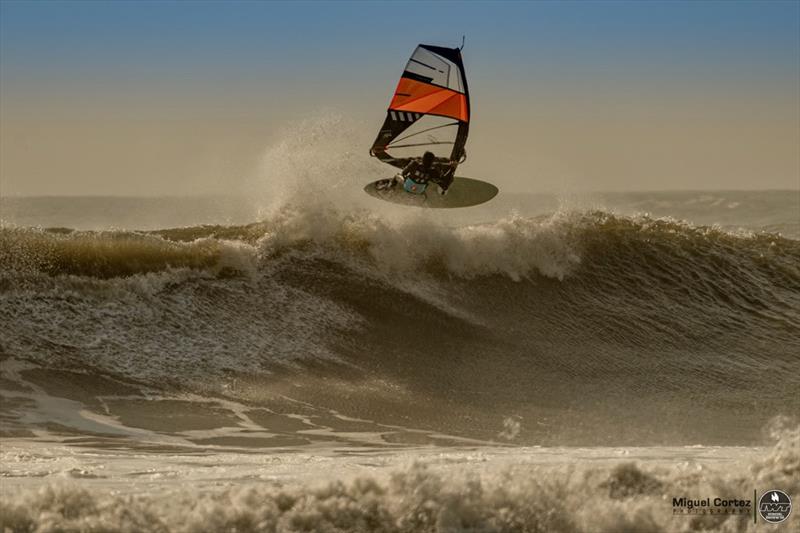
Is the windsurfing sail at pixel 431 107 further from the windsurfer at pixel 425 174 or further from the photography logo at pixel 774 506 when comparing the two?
the photography logo at pixel 774 506

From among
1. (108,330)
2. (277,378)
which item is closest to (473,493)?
(277,378)

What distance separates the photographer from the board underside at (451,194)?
13.2m

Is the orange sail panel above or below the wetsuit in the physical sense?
above

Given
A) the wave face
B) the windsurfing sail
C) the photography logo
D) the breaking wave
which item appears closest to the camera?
the breaking wave

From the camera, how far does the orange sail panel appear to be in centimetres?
1216

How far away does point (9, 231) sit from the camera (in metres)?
11.6

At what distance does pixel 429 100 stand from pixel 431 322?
8.78ft

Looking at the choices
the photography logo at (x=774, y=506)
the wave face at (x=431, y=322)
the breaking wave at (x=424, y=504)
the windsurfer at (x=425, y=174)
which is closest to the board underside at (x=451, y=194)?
the windsurfer at (x=425, y=174)

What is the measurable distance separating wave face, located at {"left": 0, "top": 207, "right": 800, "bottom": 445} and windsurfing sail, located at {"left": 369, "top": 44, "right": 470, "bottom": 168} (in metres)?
1.96

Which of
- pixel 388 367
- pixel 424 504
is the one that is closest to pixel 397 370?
pixel 388 367

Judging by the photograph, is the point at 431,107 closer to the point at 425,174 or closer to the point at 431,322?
the point at 425,174

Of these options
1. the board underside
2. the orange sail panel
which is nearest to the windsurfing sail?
the orange sail panel

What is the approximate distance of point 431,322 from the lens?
1256cm

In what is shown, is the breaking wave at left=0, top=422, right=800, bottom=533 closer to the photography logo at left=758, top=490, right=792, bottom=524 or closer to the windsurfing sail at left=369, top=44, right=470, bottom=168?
the photography logo at left=758, top=490, right=792, bottom=524
